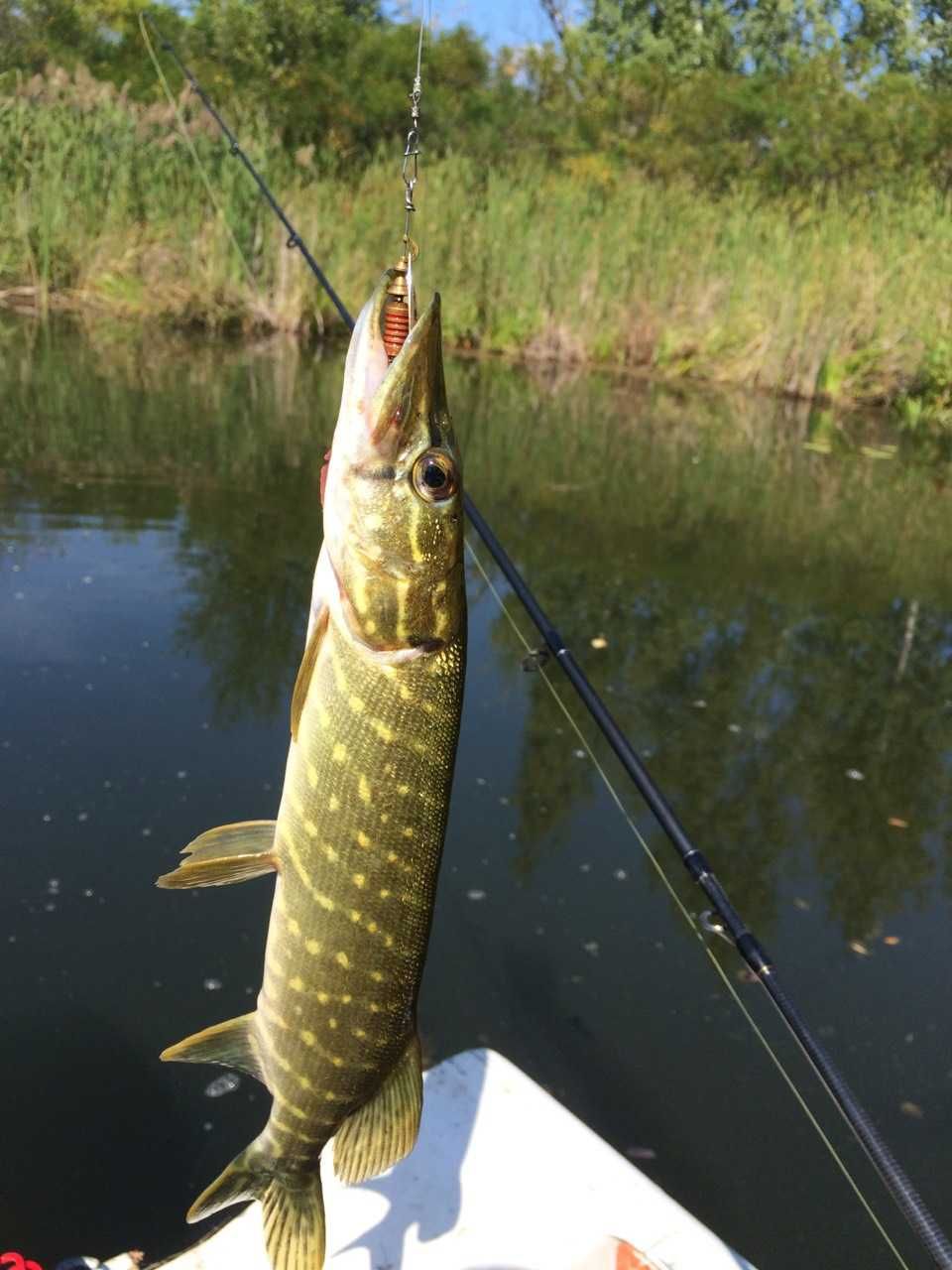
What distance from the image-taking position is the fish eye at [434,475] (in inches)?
62.6

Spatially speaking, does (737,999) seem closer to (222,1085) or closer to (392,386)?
(222,1085)

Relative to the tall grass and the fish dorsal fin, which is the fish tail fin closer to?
the fish dorsal fin

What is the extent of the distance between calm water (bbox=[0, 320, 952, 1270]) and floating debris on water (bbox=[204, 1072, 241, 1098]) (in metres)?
0.02

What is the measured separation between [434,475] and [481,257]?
12060 mm

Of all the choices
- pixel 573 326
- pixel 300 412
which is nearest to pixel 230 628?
pixel 300 412

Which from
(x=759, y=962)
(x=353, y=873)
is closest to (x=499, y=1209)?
(x=759, y=962)

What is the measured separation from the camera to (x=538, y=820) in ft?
13.1

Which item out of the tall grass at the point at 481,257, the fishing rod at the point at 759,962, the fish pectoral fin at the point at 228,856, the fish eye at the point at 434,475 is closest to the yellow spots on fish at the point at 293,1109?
the fish pectoral fin at the point at 228,856

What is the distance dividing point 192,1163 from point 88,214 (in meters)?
11.9

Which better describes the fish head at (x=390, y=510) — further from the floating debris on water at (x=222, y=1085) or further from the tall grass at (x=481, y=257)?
the tall grass at (x=481, y=257)

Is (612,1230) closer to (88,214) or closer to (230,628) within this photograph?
(230,628)

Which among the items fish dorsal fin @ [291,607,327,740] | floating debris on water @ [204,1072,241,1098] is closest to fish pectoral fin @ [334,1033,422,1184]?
fish dorsal fin @ [291,607,327,740]

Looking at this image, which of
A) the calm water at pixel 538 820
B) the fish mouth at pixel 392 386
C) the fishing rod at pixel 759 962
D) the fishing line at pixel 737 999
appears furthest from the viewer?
the calm water at pixel 538 820

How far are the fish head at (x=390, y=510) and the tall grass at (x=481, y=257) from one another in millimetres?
11208
